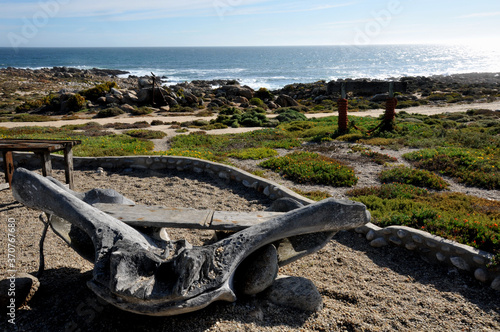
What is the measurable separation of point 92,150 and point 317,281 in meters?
9.52

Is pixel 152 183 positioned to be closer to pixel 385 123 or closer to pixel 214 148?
pixel 214 148

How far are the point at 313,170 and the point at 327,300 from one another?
5438 millimetres

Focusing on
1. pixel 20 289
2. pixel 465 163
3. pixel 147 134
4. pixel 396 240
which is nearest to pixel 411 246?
pixel 396 240

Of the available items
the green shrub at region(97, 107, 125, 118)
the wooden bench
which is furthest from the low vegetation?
the green shrub at region(97, 107, 125, 118)

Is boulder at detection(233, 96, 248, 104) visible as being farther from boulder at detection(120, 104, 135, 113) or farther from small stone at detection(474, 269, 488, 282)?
small stone at detection(474, 269, 488, 282)

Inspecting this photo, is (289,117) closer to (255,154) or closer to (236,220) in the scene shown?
(255,154)

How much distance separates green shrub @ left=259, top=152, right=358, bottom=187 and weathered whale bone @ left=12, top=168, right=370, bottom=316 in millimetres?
4996

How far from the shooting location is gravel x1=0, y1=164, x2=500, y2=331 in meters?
3.33

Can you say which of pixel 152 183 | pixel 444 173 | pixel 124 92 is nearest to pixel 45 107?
pixel 124 92

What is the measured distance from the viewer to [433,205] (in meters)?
6.68

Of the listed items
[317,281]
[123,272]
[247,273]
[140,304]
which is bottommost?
[317,281]

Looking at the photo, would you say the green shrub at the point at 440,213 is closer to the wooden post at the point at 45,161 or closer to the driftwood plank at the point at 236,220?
the driftwood plank at the point at 236,220

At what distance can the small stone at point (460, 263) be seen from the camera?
15.5 ft

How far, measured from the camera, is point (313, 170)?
9.18 meters
